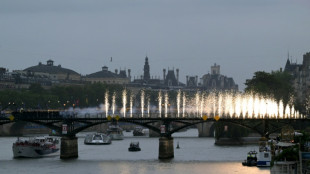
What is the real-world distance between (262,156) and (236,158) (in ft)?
48.8

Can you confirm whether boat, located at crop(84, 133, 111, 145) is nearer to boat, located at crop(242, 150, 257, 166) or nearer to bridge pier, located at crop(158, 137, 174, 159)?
→ bridge pier, located at crop(158, 137, 174, 159)

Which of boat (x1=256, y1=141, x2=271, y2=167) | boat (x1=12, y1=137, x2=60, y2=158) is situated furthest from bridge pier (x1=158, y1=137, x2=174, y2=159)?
boat (x1=12, y1=137, x2=60, y2=158)

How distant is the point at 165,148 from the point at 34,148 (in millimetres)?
25945

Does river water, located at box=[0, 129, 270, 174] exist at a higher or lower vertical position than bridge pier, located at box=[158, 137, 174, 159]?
lower

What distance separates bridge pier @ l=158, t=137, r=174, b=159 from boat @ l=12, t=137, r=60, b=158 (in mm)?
23978

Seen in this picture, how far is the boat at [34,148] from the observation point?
14412 centimetres

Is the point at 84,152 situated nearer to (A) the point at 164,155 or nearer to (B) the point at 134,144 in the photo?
(B) the point at 134,144

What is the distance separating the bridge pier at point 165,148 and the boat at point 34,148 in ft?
78.7

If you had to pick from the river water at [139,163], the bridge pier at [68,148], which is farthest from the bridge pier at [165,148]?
the bridge pier at [68,148]

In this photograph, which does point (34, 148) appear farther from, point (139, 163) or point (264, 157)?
point (264, 157)

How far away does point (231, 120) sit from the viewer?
134 m

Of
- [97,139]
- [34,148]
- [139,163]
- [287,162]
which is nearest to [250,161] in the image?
[139,163]

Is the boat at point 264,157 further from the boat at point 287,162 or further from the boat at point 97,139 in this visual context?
the boat at point 97,139

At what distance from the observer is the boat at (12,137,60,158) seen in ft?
473
